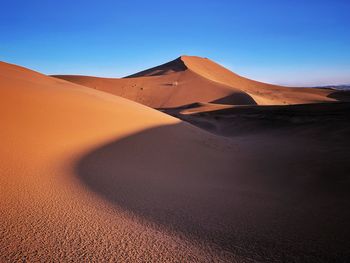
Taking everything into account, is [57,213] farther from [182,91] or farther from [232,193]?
[182,91]

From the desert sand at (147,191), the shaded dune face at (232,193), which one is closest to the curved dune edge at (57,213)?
the desert sand at (147,191)

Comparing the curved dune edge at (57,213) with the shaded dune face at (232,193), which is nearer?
the curved dune edge at (57,213)

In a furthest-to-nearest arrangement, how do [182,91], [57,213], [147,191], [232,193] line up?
[182,91] → [232,193] → [147,191] → [57,213]

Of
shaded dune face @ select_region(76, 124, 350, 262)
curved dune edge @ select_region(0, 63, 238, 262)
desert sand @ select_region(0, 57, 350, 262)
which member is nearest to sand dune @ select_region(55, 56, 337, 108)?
desert sand @ select_region(0, 57, 350, 262)

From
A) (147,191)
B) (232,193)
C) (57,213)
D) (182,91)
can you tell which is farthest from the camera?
(182,91)

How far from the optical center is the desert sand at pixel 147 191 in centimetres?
185

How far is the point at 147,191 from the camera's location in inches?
124

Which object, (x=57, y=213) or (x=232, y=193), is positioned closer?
(x=57, y=213)

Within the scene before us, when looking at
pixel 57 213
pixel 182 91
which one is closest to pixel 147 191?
pixel 57 213

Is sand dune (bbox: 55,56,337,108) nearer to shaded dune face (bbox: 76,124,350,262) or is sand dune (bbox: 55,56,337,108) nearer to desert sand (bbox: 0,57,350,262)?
desert sand (bbox: 0,57,350,262)

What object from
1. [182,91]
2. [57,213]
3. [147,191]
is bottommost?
[147,191]

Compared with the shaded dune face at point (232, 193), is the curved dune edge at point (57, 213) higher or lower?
higher

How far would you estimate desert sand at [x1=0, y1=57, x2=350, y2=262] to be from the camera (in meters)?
1.85

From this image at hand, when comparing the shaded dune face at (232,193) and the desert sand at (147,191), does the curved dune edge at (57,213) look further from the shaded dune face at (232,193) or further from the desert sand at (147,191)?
the shaded dune face at (232,193)
